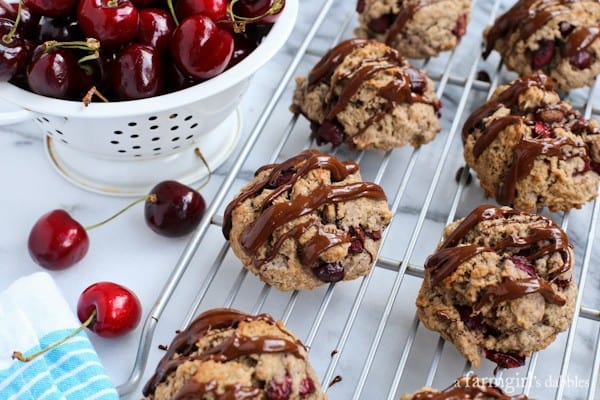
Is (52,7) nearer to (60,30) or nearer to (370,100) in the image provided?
(60,30)

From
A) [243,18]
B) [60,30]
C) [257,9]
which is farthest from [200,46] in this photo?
[60,30]

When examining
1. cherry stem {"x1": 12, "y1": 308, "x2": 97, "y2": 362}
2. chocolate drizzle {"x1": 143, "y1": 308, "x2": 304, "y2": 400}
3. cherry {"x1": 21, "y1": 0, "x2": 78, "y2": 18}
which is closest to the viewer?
chocolate drizzle {"x1": 143, "y1": 308, "x2": 304, "y2": 400}

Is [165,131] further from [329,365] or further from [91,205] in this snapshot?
[329,365]

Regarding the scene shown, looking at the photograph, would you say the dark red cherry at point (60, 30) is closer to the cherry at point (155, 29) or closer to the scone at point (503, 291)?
the cherry at point (155, 29)

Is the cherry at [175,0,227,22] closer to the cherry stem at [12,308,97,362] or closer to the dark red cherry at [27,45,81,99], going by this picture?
the dark red cherry at [27,45,81,99]

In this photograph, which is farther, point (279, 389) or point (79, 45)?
point (79, 45)

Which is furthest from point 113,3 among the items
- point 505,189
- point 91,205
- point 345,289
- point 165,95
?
point 505,189

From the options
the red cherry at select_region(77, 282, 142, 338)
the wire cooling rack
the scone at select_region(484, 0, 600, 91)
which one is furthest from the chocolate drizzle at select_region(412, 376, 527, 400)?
the scone at select_region(484, 0, 600, 91)
